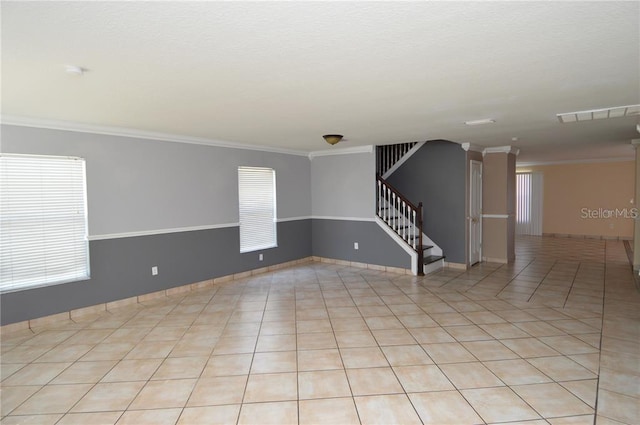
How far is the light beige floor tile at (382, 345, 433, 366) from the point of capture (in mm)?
3105

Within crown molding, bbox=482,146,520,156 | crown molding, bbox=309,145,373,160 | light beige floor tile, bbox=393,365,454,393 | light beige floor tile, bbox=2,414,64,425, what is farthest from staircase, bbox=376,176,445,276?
light beige floor tile, bbox=2,414,64,425

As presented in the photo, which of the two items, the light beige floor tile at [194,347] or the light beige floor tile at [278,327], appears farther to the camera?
the light beige floor tile at [278,327]

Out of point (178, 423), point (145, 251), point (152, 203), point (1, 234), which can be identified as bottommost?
point (178, 423)

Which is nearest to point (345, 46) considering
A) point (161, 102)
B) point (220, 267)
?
point (161, 102)

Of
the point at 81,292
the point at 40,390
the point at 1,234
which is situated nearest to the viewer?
the point at 40,390

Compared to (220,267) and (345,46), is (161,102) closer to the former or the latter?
(345,46)

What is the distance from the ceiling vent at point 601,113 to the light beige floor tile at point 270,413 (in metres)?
3.97

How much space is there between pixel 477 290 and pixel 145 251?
15.7ft

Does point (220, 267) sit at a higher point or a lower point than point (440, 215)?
lower

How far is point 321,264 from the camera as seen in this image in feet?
24.2

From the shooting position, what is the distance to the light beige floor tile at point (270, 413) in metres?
2.33

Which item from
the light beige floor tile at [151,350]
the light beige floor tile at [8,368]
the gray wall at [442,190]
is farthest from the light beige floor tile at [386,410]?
the gray wall at [442,190]

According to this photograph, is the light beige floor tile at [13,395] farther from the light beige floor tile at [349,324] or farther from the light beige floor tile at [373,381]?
the light beige floor tile at [349,324]

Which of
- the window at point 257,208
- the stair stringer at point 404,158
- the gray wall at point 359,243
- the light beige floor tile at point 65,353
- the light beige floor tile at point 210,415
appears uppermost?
the stair stringer at point 404,158
